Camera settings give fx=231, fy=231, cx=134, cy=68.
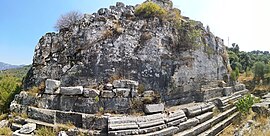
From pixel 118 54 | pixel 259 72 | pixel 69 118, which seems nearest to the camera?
pixel 69 118

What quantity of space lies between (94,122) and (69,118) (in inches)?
36.6

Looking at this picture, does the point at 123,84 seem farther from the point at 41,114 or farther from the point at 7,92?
the point at 7,92

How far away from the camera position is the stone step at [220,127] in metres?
8.29

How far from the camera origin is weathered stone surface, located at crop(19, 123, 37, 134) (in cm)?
646

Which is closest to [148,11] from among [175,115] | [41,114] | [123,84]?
[123,84]

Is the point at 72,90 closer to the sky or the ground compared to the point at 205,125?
closer to the sky

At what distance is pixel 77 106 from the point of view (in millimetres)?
6980

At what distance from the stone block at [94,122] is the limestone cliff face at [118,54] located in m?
1.68

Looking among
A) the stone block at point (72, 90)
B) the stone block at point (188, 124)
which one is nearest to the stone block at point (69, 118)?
the stone block at point (72, 90)

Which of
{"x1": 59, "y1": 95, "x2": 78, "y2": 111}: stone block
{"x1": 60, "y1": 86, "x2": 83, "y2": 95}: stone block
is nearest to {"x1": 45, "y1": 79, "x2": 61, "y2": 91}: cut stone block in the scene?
{"x1": 60, "y1": 86, "x2": 83, "y2": 95}: stone block

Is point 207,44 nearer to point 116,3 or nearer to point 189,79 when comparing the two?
point 189,79

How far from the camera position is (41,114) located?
712cm

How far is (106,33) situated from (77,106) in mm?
3042

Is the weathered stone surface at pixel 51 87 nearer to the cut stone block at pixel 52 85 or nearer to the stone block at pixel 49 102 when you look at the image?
the cut stone block at pixel 52 85
